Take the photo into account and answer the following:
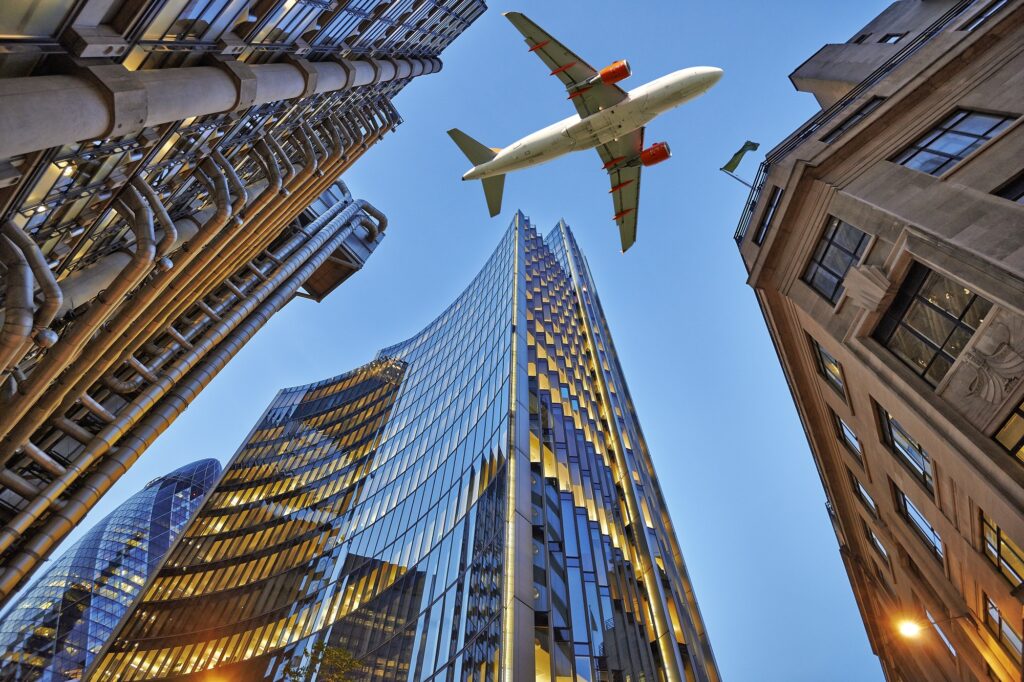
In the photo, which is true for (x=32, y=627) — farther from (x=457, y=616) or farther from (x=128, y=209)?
(x=128, y=209)

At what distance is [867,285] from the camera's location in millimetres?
14742

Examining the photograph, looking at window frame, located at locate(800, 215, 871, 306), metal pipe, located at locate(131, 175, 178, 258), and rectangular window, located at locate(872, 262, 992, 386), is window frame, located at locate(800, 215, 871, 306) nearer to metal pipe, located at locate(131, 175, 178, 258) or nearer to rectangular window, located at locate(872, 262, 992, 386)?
rectangular window, located at locate(872, 262, 992, 386)

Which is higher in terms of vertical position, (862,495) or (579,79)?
(579,79)

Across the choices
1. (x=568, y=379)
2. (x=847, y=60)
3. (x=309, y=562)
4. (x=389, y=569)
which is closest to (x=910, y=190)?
(x=847, y=60)

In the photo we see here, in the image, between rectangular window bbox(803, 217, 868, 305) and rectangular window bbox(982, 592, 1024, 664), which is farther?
rectangular window bbox(803, 217, 868, 305)

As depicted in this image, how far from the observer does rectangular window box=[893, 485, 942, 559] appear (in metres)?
16.9

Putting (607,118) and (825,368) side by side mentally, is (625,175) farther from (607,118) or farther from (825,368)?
(825,368)

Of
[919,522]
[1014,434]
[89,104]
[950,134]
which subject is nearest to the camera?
[89,104]

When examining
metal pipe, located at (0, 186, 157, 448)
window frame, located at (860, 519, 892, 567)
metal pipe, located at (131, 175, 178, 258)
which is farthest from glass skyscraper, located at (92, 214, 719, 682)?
metal pipe, located at (131, 175, 178, 258)

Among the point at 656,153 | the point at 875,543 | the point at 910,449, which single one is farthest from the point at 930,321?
the point at 875,543

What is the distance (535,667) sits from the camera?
17.2 m

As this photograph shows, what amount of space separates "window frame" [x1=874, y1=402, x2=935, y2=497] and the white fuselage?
19.3 metres

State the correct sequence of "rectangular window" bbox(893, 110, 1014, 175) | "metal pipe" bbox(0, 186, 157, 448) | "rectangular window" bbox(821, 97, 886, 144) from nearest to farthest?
"metal pipe" bbox(0, 186, 157, 448), "rectangular window" bbox(893, 110, 1014, 175), "rectangular window" bbox(821, 97, 886, 144)

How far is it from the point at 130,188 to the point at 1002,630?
29694 mm
